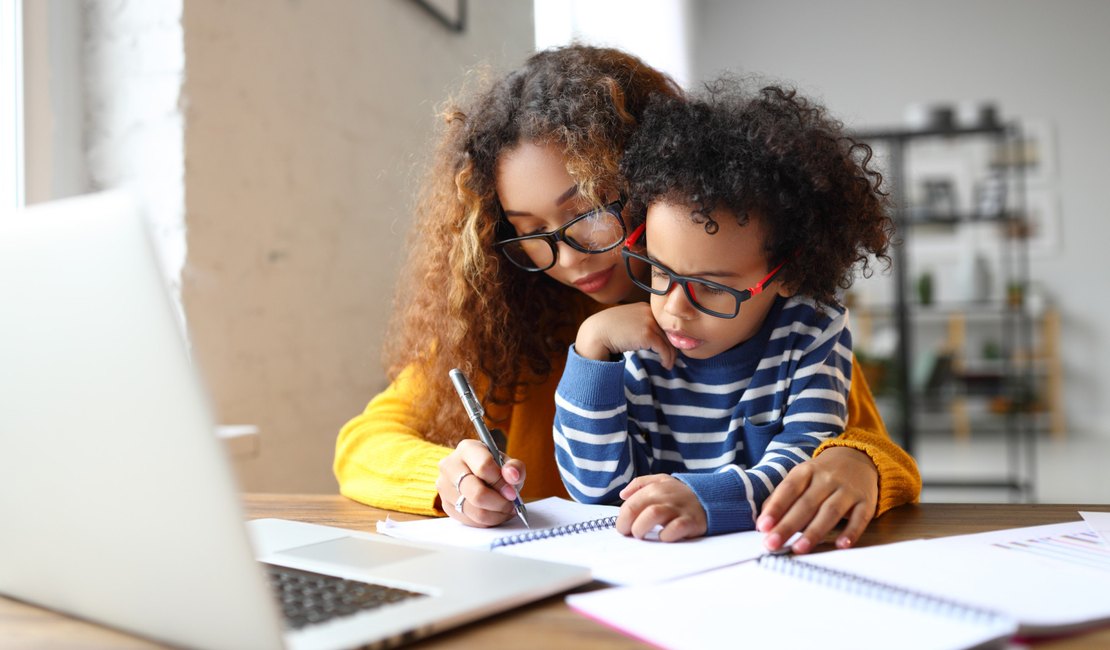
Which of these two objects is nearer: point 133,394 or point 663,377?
point 133,394

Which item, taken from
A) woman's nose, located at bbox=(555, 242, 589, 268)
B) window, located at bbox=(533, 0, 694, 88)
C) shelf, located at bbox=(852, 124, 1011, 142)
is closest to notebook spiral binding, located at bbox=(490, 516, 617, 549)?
woman's nose, located at bbox=(555, 242, 589, 268)

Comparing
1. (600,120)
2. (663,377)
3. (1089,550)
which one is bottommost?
(1089,550)

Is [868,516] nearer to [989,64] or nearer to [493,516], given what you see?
[493,516]

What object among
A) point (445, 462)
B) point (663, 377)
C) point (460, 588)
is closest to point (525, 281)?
point (663, 377)

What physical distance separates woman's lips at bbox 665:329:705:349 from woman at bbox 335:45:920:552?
0.44 feet

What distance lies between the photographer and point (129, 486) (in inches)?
18.5

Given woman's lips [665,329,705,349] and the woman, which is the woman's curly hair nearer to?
the woman

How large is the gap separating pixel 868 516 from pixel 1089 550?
0.54 ft

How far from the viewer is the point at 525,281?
1286mm

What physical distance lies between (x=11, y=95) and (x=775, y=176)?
1.22 metres

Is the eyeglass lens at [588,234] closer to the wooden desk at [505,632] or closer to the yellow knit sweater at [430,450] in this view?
the yellow knit sweater at [430,450]

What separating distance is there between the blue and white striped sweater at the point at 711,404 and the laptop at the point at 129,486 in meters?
0.41

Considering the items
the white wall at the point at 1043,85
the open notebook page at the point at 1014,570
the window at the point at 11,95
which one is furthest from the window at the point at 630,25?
the open notebook page at the point at 1014,570

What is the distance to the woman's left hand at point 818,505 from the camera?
2.38 feet
